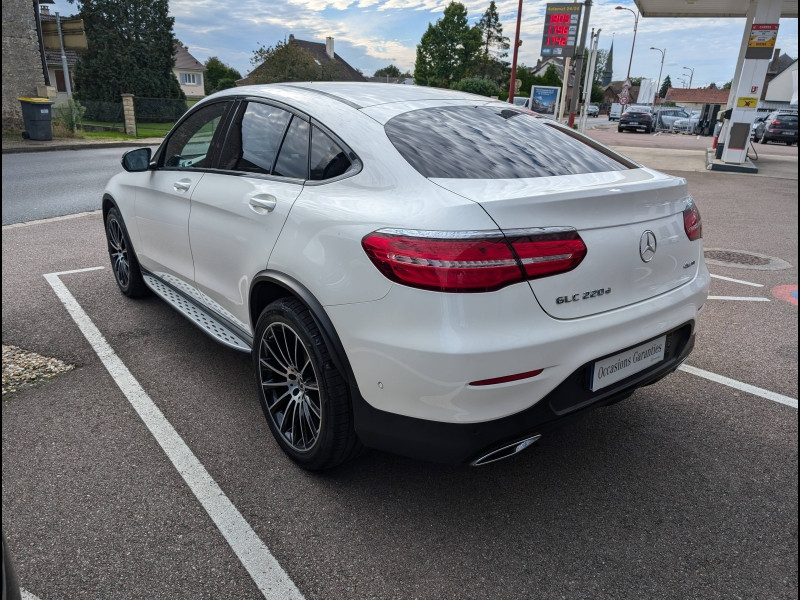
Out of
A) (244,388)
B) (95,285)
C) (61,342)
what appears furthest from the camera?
(95,285)

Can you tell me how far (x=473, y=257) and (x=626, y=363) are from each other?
908mm

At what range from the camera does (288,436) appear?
2943 mm

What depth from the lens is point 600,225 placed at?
2332mm

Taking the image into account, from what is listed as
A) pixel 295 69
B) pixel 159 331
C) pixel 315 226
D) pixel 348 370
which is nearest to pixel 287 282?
pixel 315 226

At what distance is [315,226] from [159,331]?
2476 mm

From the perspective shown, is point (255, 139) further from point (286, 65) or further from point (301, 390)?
point (286, 65)

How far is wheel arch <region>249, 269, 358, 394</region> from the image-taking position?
2.43 meters

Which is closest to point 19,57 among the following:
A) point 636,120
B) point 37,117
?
point 37,117

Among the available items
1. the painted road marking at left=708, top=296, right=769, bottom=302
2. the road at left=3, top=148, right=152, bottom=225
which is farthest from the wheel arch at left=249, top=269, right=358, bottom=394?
the road at left=3, top=148, right=152, bottom=225

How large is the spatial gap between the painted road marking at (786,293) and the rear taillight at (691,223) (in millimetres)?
3314

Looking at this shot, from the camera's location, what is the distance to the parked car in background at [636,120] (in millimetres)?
40094

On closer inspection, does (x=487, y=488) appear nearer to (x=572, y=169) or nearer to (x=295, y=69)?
(x=572, y=169)

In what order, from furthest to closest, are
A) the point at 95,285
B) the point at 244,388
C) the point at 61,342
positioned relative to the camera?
the point at 95,285 → the point at 61,342 → the point at 244,388

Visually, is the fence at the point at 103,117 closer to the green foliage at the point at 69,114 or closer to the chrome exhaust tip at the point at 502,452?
the green foliage at the point at 69,114
